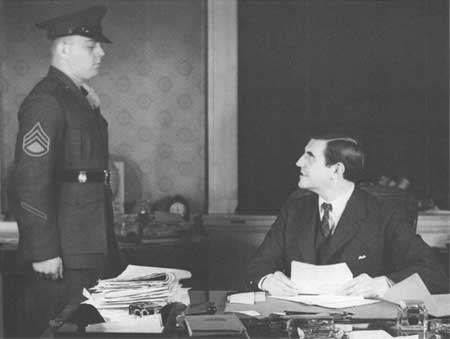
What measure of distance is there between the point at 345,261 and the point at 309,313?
64 cm

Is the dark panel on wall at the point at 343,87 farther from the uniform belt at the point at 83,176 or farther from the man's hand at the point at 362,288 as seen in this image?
the man's hand at the point at 362,288

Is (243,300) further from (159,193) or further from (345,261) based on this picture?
(159,193)

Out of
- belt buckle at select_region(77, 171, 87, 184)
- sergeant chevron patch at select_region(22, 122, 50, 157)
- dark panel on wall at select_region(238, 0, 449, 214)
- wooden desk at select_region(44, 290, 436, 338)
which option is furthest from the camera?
dark panel on wall at select_region(238, 0, 449, 214)

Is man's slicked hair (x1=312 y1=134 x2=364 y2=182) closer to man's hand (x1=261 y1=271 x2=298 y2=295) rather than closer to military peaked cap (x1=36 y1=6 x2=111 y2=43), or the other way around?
man's hand (x1=261 y1=271 x2=298 y2=295)

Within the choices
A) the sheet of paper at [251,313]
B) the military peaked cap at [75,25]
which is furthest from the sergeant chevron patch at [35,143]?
the sheet of paper at [251,313]

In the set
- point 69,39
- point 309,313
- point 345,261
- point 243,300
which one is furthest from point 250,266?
point 69,39

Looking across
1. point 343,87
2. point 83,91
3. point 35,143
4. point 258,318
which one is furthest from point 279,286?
point 343,87

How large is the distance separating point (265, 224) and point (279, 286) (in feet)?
5.03

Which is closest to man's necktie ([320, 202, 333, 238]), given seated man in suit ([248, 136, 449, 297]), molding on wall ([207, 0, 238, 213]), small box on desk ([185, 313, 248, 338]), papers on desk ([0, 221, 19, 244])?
seated man in suit ([248, 136, 449, 297])

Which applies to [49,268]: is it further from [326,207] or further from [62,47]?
[326,207]

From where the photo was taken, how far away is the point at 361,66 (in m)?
3.61

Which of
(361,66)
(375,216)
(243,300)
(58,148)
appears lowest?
(243,300)

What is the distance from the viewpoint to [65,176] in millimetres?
2547

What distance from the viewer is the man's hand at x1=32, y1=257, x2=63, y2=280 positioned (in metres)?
2.48
